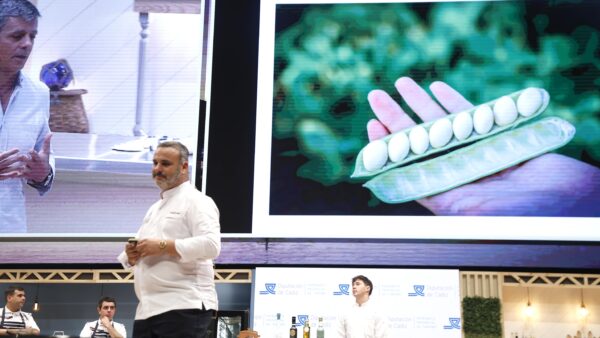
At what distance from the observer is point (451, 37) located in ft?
28.5

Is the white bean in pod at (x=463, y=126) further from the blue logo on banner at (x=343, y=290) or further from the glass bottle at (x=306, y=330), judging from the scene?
the glass bottle at (x=306, y=330)

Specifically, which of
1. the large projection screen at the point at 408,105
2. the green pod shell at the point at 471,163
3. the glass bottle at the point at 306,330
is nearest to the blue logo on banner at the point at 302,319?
the glass bottle at the point at 306,330

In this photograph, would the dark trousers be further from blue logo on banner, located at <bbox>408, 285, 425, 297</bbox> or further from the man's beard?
blue logo on banner, located at <bbox>408, 285, 425, 297</bbox>

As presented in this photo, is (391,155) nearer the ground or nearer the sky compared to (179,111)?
nearer the ground

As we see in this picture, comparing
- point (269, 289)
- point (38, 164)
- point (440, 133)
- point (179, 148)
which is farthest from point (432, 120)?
point (179, 148)

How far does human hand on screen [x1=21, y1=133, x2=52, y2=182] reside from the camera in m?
8.75

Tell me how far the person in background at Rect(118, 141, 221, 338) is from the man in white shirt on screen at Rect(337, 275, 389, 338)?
3581 mm

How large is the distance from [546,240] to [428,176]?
1.48 m

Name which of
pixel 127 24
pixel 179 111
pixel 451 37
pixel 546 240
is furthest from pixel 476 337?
pixel 127 24

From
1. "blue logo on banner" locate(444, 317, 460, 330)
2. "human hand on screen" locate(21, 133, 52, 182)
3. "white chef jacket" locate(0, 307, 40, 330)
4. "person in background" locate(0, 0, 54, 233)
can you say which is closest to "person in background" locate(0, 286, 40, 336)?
"white chef jacket" locate(0, 307, 40, 330)

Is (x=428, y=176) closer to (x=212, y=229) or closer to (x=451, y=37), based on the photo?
(x=451, y=37)

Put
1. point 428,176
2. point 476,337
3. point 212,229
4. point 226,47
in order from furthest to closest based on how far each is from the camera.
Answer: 1. point 226,47
2. point 428,176
3. point 476,337
4. point 212,229

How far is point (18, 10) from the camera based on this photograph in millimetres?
9188

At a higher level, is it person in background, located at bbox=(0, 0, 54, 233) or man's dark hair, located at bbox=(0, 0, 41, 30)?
man's dark hair, located at bbox=(0, 0, 41, 30)
